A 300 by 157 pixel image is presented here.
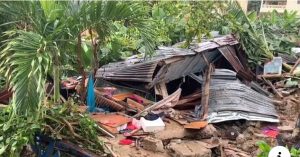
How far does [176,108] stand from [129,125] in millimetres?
1562

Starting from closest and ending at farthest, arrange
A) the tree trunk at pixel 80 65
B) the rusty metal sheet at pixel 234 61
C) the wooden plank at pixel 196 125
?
the tree trunk at pixel 80 65
the wooden plank at pixel 196 125
the rusty metal sheet at pixel 234 61

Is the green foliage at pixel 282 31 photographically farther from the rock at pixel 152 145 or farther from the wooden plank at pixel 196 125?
the rock at pixel 152 145

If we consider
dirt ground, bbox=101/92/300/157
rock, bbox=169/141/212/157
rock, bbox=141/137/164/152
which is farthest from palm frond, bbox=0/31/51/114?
rock, bbox=169/141/212/157

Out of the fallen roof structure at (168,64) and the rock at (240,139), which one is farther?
the fallen roof structure at (168,64)

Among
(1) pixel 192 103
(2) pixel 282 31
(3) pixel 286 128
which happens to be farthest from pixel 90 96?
(2) pixel 282 31

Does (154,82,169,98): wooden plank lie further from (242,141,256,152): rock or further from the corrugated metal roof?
(242,141,256,152): rock

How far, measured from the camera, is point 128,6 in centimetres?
570

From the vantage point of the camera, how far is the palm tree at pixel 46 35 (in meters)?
4.38

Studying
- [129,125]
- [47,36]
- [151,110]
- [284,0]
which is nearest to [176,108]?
[151,110]

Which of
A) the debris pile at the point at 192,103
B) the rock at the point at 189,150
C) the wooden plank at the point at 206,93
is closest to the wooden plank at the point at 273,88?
the debris pile at the point at 192,103

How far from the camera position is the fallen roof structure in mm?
7918

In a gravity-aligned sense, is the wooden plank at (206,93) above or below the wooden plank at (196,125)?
above

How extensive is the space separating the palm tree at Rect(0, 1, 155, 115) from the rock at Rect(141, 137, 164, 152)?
4.85ft

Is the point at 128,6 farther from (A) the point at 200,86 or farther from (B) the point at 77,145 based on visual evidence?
(A) the point at 200,86
